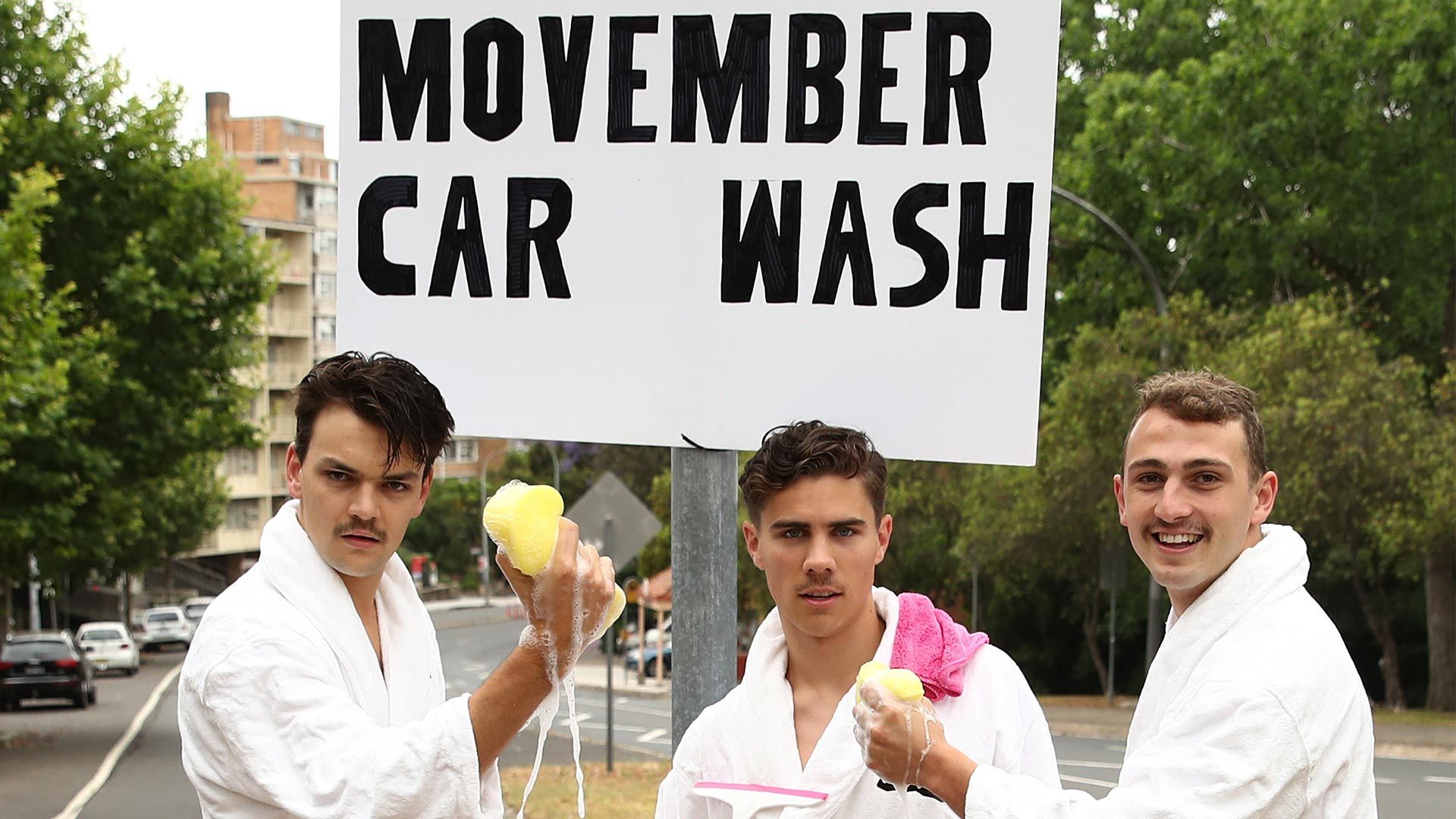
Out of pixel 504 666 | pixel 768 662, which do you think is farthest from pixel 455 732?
pixel 768 662

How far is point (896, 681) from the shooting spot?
8.18 feet

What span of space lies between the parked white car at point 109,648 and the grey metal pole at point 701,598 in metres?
43.8

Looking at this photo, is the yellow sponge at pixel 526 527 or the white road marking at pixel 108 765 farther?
the white road marking at pixel 108 765

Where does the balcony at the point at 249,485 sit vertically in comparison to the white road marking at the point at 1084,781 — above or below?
below

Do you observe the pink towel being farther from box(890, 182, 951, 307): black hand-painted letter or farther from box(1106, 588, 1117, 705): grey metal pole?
box(1106, 588, 1117, 705): grey metal pole

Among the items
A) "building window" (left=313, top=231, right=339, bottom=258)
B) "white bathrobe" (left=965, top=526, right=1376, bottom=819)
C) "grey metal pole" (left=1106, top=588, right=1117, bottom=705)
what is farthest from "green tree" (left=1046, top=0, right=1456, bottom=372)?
"building window" (left=313, top=231, right=339, bottom=258)

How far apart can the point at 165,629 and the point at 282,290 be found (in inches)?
1597

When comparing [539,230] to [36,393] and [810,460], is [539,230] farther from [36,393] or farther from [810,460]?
[36,393]

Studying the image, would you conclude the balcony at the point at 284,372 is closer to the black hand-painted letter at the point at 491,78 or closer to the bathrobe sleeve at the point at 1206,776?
the black hand-painted letter at the point at 491,78

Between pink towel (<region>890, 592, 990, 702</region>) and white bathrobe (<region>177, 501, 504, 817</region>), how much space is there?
30.0 inches

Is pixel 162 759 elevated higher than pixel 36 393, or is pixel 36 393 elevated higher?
Result: pixel 36 393

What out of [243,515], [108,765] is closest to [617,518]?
[108,765]

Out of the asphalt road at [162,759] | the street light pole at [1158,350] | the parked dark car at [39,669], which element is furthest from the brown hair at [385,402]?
the parked dark car at [39,669]

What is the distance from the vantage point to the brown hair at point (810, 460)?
2.96m
